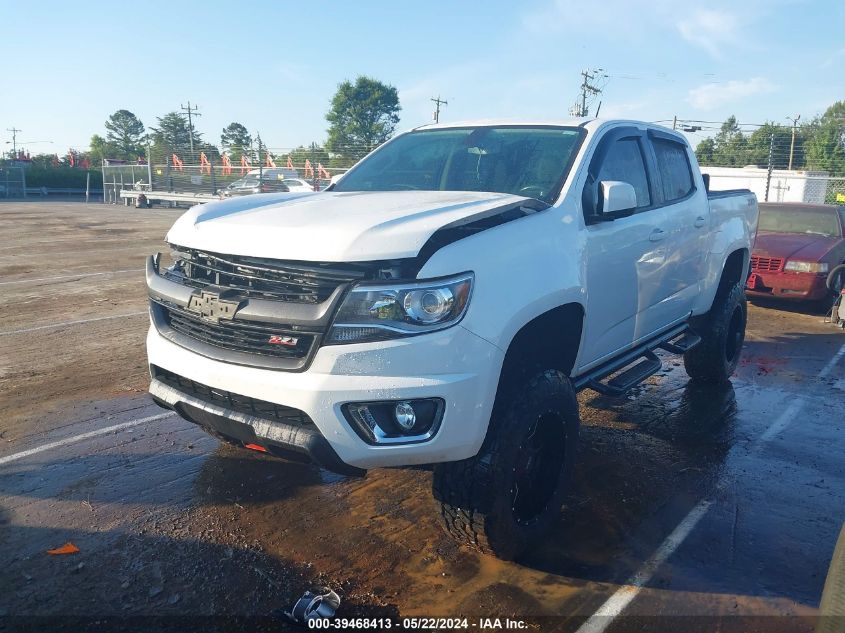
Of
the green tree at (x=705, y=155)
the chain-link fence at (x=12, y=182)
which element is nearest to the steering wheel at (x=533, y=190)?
the green tree at (x=705, y=155)

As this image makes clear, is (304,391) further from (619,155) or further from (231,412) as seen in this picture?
(619,155)

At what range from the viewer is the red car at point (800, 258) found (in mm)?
9648

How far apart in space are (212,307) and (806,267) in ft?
30.2

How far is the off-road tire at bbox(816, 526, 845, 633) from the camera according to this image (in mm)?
2080

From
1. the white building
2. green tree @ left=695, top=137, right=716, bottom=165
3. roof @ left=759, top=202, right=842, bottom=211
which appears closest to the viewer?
roof @ left=759, top=202, right=842, bottom=211

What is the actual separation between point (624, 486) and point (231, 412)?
2.41 m

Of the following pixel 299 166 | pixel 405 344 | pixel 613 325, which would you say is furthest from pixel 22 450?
pixel 299 166

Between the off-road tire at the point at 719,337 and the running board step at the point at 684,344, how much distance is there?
18cm

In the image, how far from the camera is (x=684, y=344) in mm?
5371

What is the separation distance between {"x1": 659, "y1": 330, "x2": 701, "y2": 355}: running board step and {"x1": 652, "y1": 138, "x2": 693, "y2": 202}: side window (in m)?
1.11

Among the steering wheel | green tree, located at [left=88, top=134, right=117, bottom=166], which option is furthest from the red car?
green tree, located at [left=88, top=134, right=117, bottom=166]

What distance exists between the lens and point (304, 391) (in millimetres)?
2686

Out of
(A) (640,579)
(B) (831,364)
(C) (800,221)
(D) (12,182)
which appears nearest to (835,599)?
(A) (640,579)

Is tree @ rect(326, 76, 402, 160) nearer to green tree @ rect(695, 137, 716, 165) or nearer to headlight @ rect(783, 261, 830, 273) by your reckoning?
green tree @ rect(695, 137, 716, 165)
